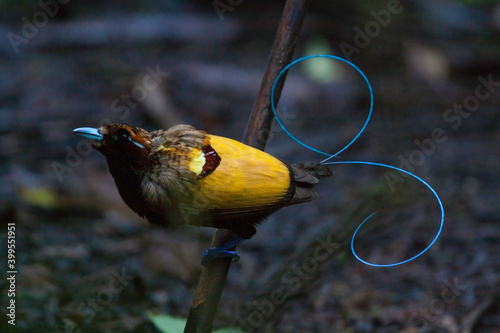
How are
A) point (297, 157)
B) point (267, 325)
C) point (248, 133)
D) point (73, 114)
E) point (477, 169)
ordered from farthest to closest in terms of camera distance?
point (73, 114) < point (297, 157) < point (477, 169) < point (267, 325) < point (248, 133)

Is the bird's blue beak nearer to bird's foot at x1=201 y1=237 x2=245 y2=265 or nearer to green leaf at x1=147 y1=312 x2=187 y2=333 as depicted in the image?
bird's foot at x1=201 y1=237 x2=245 y2=265

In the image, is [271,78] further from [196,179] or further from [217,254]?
[217,254]

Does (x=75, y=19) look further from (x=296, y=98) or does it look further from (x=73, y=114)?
(x=296, y=98)

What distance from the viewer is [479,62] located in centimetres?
730

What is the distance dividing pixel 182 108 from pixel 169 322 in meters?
4.52

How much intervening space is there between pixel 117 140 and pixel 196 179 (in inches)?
14.2

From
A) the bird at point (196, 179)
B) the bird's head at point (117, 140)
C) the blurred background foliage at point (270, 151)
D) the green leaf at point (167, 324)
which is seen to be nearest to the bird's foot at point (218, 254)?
the bird at point (196, 179)

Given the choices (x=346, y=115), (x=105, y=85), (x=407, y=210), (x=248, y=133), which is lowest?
(x=105, y=85)

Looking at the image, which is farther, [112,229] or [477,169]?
[477,169]

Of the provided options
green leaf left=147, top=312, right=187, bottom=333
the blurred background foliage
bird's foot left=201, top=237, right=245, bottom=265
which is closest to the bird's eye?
bird's foot left=201, top=237, right=245, bottom=265

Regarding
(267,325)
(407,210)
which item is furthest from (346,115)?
(267,325)

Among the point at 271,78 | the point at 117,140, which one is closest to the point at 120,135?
the point at 117,140

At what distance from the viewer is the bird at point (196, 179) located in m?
2.38

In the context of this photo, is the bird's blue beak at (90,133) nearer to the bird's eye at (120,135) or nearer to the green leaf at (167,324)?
the bird's eye at (120,135)
